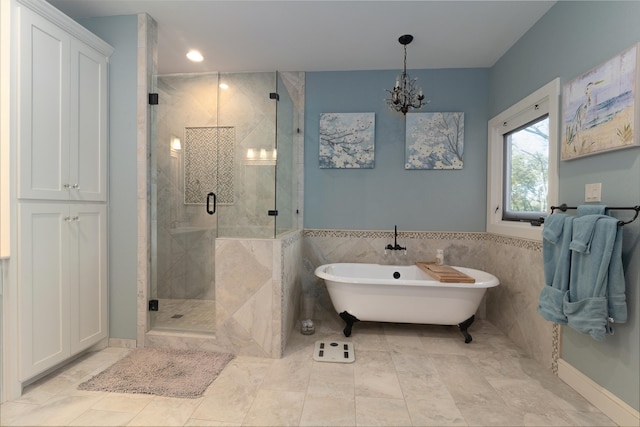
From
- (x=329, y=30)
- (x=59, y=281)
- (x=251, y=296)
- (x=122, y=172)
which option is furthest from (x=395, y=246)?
(x=59, y=281)

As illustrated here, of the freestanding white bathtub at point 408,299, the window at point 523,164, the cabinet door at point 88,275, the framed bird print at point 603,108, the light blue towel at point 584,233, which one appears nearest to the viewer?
the framed bird print at point 603,108

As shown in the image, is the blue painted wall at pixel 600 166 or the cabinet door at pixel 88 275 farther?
the cabinet door at pixel 88 275

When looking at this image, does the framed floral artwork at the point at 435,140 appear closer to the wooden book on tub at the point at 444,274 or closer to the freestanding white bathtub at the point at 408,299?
the wooden book on tub at the point at 444,274

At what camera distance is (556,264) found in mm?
1842

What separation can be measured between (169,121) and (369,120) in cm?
192

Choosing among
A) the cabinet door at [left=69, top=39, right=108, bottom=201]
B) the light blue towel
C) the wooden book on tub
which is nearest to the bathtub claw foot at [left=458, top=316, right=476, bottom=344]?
the wooden book on tub

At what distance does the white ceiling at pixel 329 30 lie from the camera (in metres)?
2.11

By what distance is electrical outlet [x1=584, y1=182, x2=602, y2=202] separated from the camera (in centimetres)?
167

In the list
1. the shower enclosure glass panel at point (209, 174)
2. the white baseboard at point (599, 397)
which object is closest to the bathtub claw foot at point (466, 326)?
the white baseboard at point (599, 397)

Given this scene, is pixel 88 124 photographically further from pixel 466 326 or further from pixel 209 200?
pixel 466 326

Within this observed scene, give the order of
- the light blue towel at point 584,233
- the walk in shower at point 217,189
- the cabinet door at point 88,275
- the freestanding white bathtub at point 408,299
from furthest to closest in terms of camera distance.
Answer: the freestanding white bathtub at point 408,299 < the walk in shower at point 217,189 < the cabinet door at point 88,275 < the light blue towel at point 584,233

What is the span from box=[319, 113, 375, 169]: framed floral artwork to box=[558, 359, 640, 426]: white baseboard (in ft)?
7.27

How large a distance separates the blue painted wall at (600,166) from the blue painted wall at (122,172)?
3102 millimetres

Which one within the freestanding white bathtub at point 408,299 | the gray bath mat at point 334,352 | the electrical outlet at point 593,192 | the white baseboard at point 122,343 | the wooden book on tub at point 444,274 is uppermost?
the electrical outlet at point 593,192
